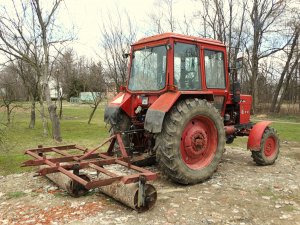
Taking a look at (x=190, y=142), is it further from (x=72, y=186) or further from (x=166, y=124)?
(x=72, y=186)

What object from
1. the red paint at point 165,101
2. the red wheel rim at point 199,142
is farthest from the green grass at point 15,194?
the red wheel rim at point 199,142

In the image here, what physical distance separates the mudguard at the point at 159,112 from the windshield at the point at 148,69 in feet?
1.46

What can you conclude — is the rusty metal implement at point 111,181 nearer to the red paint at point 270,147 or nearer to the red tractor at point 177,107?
the red tractor at point 177,107

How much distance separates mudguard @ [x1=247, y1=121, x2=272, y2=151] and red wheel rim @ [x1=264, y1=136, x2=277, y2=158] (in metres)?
0.34

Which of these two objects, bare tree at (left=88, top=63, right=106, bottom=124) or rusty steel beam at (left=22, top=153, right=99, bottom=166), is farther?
bare tree at (left=88, top=63, right=106, bottom=124)

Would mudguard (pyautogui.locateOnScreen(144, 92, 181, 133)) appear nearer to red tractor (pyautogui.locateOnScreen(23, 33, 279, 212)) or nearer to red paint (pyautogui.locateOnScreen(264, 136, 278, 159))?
red tractor (pyautogui.locateOnScreen(23, 33, 279, 212))

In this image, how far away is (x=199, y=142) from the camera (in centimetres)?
592

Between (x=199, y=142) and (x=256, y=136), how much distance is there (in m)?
1.87

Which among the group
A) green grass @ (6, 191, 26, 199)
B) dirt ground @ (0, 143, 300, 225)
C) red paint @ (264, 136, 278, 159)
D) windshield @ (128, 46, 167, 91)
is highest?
windshield @ (128, 46, 167, 91)

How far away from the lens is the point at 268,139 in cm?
742

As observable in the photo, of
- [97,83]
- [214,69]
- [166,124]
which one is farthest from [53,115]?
[97,83]

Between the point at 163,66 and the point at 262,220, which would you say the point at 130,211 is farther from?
the point at 163,66

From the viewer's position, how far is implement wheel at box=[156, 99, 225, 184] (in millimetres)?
5391

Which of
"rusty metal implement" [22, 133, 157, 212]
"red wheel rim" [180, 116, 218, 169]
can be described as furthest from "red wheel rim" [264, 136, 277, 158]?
"rusty metal implement" [22, 133, 157, 212]
